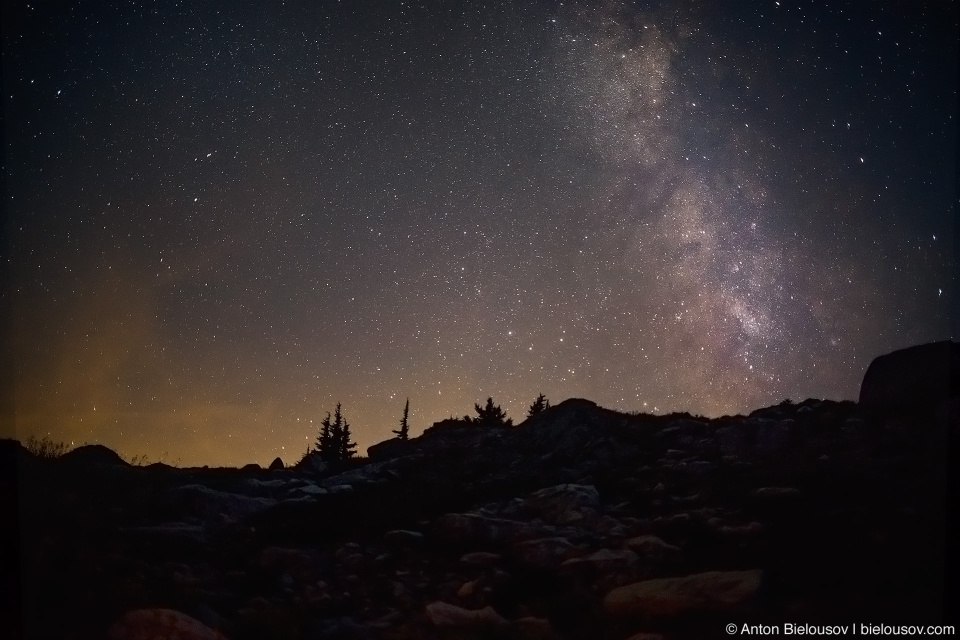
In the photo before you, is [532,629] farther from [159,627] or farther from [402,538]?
[159,627]

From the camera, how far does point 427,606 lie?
10.2 m

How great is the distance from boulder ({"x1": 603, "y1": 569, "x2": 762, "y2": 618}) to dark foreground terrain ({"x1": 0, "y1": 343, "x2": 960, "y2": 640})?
3 cm

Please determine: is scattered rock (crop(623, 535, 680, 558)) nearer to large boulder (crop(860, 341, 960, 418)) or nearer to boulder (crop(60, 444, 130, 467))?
large boulder (crop(860, 341, 960, 418))

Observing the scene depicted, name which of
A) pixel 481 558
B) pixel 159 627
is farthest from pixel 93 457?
pixel 481 558

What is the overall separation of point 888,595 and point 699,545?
2.86m

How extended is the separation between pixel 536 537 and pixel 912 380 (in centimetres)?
941

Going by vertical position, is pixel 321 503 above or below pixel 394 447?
below

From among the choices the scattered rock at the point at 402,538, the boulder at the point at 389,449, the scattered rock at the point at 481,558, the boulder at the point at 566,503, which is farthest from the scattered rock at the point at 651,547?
the boulder at the point at 389,449

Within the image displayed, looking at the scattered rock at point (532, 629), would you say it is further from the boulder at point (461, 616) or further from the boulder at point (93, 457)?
the boulder at point (93, 457)

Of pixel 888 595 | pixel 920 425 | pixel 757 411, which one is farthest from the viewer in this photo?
pixel 757 411

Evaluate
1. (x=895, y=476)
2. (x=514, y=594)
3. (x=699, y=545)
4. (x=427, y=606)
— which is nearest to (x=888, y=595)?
(x=699, y=545)

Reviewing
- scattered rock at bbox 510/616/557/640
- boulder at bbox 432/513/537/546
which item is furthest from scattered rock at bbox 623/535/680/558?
scattered rock at bbox 510/616/557/640

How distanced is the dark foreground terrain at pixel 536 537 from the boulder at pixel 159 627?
0.11ft

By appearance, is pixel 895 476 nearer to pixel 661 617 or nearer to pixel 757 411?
pixel 757 411
